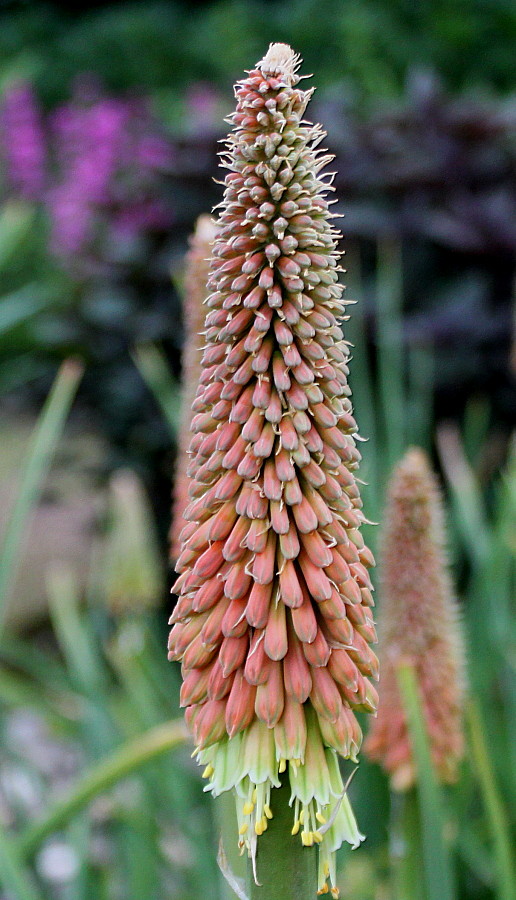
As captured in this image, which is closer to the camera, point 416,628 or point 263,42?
point 416,628

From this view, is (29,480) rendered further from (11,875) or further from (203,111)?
(203,111)

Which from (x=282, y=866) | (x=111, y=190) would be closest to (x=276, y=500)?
(x=282, y=866)

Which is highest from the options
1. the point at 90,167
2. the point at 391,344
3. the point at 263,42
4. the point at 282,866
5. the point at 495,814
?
the point at 263,42

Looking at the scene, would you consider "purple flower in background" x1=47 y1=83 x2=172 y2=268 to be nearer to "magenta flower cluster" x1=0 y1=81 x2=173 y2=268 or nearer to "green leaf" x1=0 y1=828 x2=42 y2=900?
"magenta flower cluster" x1=0 y1=81 x2=173 y2=268

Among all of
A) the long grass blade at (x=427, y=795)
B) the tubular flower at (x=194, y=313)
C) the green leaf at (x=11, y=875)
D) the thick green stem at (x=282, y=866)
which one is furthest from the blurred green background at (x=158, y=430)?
the thick green stem at (x=282, y=866)

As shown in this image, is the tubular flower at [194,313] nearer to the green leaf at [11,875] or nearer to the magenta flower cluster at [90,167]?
the green leaf at [11,875]

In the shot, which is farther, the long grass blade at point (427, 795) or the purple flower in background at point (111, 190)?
the purple flower in background at point (111, 190)

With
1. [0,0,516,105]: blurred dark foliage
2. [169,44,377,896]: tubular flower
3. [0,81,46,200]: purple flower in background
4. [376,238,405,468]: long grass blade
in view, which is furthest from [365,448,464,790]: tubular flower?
[0,81,46,200]: purple flower in background

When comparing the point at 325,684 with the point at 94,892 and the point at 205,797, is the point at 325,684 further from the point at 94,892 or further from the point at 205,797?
the point at 205,797

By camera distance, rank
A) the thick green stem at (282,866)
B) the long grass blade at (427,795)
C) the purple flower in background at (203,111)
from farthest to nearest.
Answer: the purple flower in background at (203,111) → the long grass blade at (427,795) → the thick green stem at (282,866)
